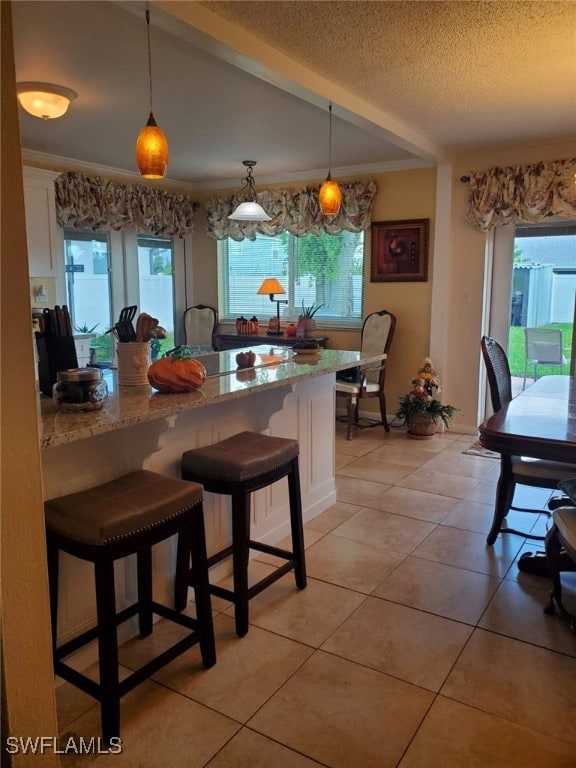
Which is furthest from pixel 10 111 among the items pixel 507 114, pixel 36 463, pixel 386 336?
pixel 386 336

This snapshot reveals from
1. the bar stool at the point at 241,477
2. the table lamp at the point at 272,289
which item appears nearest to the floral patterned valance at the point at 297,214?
the table lamp at the point at 272,289

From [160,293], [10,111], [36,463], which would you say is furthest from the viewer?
[160,293]

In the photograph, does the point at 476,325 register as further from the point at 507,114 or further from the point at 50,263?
the point at 50,263

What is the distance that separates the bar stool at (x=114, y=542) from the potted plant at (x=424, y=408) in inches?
135

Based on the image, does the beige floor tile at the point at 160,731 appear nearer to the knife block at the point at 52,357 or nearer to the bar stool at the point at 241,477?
the bar stool at the point at 241,477

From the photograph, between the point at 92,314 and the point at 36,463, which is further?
the point at 92,314

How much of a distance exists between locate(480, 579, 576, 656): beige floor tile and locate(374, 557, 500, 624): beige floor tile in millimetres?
49

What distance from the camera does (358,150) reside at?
493cm

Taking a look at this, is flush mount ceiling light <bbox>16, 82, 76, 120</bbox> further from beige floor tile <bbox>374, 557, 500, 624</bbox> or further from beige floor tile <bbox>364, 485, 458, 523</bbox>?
beige floor tile <bbox>374, 557, 500, 624</bbox>

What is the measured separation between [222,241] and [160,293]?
3.01ft

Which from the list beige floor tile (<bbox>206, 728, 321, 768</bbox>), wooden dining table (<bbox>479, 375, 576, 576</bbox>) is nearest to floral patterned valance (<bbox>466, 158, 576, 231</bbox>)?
wooden dining table (<bbox>479, 375, 576, 576</bbox>)

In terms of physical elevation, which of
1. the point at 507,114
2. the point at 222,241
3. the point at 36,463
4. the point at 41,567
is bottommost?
the point at 41,567

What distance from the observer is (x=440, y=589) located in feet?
8.69

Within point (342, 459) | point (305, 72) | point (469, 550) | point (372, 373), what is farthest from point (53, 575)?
point (372, 373)
